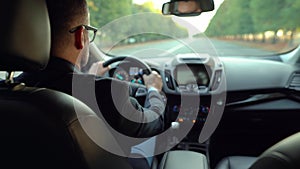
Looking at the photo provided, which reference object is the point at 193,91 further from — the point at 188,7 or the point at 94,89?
the point at 94,89

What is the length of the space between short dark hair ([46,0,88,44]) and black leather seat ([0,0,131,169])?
408mm

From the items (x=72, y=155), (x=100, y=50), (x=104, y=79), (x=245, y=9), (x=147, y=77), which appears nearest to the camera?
(x=72, y=155)

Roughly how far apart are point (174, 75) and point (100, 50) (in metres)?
0.83

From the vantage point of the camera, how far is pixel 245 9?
12.1 feet

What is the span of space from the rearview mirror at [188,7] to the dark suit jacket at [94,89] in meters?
0.94

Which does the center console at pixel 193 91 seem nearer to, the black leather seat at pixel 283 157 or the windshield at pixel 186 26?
the windshield at pixel 186 26

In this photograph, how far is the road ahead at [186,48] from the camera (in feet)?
12.3

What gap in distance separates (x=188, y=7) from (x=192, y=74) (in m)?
1.36

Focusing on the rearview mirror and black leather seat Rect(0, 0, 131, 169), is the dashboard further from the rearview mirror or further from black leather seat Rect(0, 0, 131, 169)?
black leather seat Rect(0, 0, 131, 169)

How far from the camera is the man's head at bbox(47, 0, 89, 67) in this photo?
1.89 meters

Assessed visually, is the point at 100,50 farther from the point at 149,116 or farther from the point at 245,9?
the point at 149,116

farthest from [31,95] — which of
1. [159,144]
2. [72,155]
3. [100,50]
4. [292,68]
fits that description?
[292,68]

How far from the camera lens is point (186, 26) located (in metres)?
3.67

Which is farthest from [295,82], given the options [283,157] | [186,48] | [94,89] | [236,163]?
[283,157]
